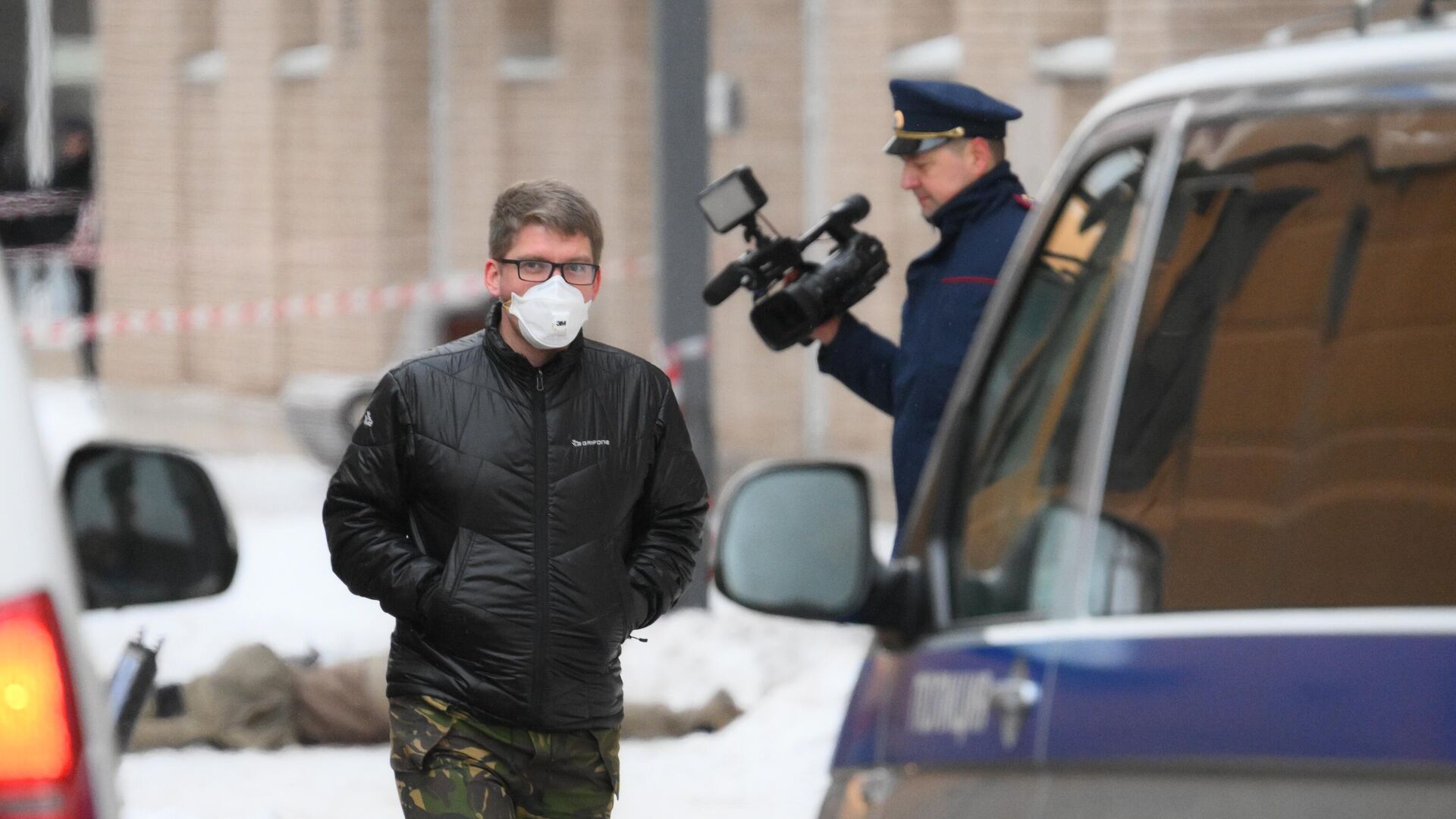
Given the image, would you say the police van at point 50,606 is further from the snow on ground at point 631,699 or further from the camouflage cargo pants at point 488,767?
the snow on ground at point 631,699

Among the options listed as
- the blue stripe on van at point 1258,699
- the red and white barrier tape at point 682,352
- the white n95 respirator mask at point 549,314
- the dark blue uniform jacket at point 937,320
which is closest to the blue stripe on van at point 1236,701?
the blue stripe on van at point 1258,699

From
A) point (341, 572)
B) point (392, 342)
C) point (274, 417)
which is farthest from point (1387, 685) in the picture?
point (274, 417)

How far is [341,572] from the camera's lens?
12.7 ft

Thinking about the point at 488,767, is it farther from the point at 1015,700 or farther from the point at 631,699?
the point at 631,699

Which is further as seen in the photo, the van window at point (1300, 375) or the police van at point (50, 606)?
the police van at point (50, 606)

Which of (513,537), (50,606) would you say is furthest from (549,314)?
(50,606)

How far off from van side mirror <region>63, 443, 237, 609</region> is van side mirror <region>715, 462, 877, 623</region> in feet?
2.05

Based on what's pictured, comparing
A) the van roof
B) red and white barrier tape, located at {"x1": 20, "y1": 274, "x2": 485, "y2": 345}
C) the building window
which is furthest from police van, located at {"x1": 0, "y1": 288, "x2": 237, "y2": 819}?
the building window

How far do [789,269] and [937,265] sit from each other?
1.44 feet

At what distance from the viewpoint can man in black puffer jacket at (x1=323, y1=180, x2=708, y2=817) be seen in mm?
3752

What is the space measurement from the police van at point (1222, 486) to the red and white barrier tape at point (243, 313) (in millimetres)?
12456

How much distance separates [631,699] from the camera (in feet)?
25.1

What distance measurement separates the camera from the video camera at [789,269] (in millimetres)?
4734

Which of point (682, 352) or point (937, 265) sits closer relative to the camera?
point (937, 265)
